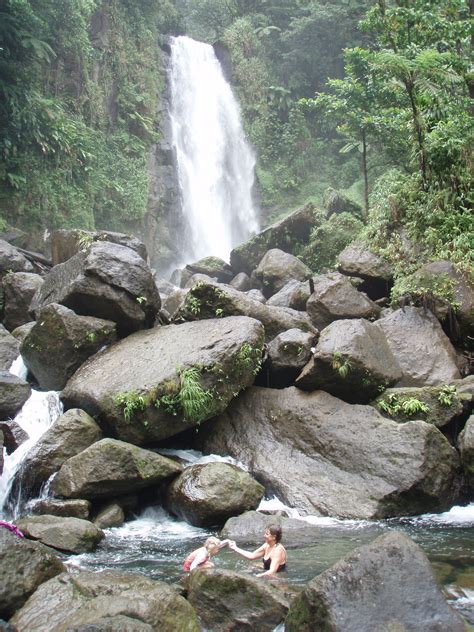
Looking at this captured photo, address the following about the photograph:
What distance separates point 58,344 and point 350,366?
17.0 feet

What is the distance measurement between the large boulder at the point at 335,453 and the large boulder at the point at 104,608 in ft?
13.1

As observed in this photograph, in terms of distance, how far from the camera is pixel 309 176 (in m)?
30.3

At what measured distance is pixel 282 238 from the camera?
20031mm

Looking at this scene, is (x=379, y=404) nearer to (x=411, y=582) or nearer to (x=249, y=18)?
(x=411, y=582)

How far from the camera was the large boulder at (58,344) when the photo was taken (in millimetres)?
10070

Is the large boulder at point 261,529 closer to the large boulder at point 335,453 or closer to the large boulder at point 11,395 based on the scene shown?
the large boulder at point 335,453

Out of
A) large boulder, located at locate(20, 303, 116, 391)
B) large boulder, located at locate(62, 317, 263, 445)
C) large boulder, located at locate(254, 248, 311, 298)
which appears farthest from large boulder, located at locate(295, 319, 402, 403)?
large boulder, located at locate(254, 248, 311, 298)

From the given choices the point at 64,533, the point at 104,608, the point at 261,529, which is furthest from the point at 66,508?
the point at 104,608

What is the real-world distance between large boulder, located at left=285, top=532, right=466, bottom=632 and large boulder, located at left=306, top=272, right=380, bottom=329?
8229mm

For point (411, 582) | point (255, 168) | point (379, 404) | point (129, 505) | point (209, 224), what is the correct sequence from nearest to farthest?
1. point (411, 582)
2. point (129, 505)
3. point (379, 404)
4. point (209, 224)
5. point (255, 168)

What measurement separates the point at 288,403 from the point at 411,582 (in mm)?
5636

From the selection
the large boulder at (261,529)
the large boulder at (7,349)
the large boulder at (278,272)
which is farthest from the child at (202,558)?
the large boulder at (278,272)

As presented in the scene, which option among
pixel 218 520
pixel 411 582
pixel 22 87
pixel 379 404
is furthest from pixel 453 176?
pixel 22 87

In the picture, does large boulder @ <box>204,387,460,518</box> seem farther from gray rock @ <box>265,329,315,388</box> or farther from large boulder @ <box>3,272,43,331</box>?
large boulder @ <box>3,272,43,331</box>
